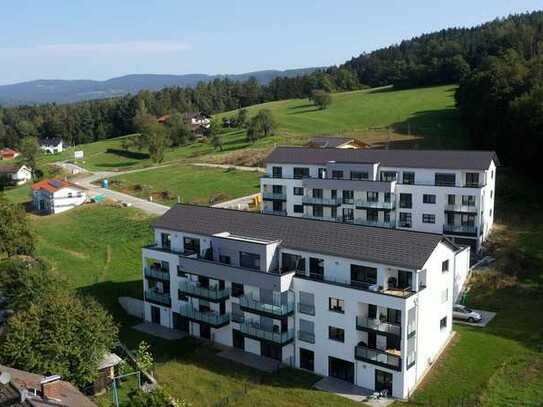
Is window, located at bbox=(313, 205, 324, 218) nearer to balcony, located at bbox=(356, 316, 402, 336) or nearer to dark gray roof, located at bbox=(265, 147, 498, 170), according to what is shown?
dark gray roof, located at bbox=(265, 147, 498, 170)

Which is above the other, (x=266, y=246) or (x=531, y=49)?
(x=531, y=49)

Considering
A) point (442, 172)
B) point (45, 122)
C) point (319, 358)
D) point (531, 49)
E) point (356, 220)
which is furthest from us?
point (45, 122)

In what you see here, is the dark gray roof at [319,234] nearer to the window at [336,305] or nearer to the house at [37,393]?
the window at [336,305]

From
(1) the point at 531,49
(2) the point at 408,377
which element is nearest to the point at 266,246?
(2) the point at 408,377

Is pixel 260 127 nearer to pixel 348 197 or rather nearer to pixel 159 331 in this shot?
pixel 348 197

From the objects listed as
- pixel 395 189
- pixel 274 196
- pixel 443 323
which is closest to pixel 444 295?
pixel 443 323

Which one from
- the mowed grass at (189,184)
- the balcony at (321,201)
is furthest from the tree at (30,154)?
the balcony at (321,201)

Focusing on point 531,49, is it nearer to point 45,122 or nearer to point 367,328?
point 367,328
